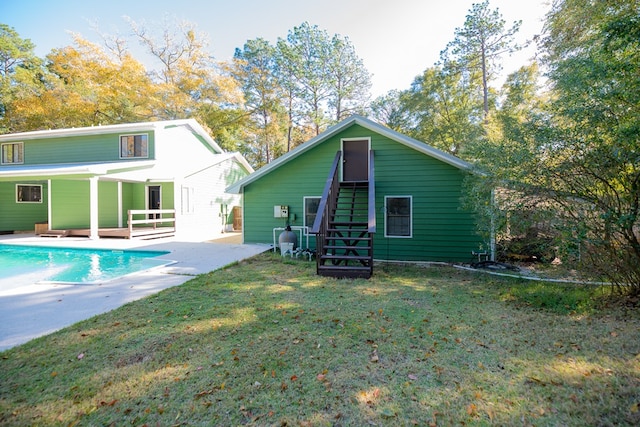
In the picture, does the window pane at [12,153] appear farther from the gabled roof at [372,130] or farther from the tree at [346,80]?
the tree at [346,80]

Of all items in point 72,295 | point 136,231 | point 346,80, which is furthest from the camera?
point 346,80

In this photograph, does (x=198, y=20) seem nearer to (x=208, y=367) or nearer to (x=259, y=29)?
(x=259, y=29)

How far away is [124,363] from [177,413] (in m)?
1.08

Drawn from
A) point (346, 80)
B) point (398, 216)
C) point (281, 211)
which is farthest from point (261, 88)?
point (398, 216)

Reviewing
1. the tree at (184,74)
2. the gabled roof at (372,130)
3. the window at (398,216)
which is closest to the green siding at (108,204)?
the gabled roof at (372,130)

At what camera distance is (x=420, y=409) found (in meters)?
Answer: 2.37

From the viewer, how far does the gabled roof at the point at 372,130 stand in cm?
865

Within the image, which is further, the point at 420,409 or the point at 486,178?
the point at 486,178

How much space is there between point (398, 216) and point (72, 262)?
31.2 ft

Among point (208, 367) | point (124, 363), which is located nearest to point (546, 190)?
point (208, 367)

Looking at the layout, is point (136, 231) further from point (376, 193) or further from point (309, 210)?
point (376, 193)

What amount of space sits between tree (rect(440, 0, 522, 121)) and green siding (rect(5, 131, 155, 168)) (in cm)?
1809

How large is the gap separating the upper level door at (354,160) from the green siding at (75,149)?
921 cm

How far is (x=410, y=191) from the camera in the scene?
9.27m
